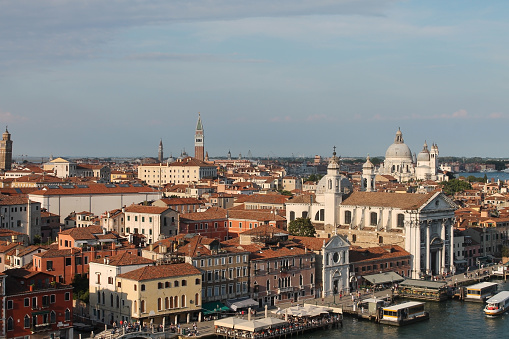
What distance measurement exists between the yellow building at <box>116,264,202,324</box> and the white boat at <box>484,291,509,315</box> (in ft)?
41.0

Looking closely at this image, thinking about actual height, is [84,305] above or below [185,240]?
below

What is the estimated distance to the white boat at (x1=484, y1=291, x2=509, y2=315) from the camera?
1281 inches

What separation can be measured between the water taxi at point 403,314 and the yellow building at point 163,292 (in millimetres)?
7698

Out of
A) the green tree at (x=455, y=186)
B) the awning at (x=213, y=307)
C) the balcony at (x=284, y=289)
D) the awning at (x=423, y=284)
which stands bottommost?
the awning at (x=423, y=284)

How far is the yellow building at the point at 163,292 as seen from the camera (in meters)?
26.8

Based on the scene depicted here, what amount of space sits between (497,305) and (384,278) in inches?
230

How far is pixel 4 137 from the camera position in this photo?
104 metres

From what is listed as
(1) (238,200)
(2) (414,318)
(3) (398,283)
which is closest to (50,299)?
(2) (414,318)

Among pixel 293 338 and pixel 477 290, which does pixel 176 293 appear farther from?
pixel 477 290

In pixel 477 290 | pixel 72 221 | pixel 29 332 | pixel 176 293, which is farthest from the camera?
pixel 72 221

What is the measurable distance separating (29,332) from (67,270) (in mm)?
6074

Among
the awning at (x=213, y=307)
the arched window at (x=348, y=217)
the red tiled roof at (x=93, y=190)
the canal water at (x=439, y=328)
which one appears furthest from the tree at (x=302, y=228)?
the red tiled roof at (x=93, y=190)

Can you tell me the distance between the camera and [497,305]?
32.8 meters

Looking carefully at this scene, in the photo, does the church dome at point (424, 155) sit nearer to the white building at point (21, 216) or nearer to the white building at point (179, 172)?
the white building at point (179, 172)
